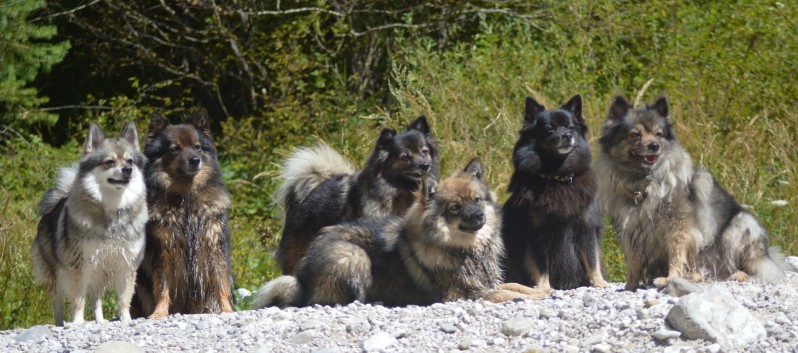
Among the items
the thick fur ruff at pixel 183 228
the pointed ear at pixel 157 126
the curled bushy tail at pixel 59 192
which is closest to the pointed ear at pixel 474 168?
the thick fur ruff at pixel 183 228

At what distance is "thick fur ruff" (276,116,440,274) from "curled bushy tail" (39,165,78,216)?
70.0 inches

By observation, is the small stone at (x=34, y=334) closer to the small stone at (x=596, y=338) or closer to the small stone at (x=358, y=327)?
the small stone at (x=358, y=327)

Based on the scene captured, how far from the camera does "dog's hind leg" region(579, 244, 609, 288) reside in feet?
23.0

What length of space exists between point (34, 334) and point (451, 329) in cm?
255

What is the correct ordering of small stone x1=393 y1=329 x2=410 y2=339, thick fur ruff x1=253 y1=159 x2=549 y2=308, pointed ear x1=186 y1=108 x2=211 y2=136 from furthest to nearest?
pointed ear x1=186 y1=108 x2=211 y2=136, thick fur ruff x1=253 y1=159 x2=549 y2=308, small stone x1=393 y1=329 x2=410 y2=339

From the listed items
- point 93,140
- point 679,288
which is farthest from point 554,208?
point 93,140

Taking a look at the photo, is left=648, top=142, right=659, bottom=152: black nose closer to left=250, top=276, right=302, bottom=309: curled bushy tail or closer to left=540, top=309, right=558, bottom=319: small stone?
left=540, top=309, right=558, bottom=319: small stone

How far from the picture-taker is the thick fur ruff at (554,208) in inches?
274

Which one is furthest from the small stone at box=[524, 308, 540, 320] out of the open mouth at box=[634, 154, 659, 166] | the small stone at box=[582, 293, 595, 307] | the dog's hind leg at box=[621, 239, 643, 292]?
the open mouth at box=[634, 154, 659, 166]

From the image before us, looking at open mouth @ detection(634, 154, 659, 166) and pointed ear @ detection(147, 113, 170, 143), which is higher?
pointed ear @ detection(147, 113, 170, 143)

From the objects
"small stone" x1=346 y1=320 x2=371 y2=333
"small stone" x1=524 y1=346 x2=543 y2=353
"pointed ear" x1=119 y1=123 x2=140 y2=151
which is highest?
"pointed ear" x1=119 y1=123 x2=140 y2=151

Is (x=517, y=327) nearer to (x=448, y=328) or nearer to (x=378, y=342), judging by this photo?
(x=448, y=328)

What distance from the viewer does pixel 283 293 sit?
6883mm

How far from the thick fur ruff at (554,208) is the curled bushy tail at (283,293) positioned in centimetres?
147
